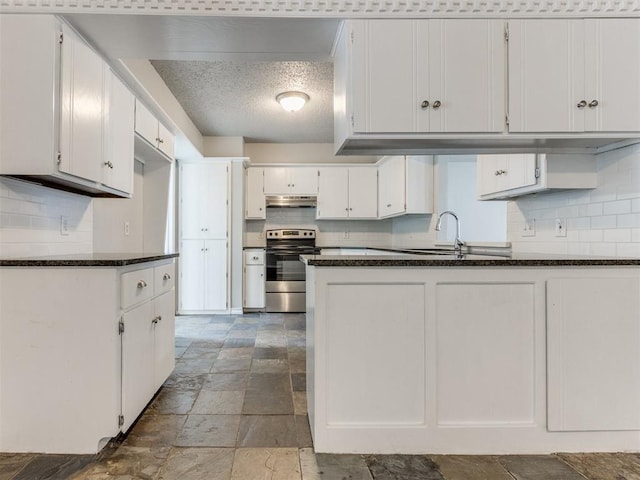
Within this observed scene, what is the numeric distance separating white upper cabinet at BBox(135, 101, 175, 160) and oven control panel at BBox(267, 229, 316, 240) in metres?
1.85

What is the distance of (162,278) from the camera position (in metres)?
2.29

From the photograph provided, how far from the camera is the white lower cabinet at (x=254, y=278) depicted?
491cm

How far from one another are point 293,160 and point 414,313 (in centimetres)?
416

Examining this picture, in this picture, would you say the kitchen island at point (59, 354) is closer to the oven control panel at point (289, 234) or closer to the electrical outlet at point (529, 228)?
the electrical outlet at point (529, 228)

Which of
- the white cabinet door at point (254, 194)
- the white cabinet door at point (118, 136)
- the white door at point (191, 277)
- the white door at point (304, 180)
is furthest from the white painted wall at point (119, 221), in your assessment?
the white door at point (304, 180)

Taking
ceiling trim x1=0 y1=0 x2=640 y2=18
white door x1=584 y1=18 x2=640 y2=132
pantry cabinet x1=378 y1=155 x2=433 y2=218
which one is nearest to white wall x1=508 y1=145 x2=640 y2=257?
white door x1=584 y1=18 x2=640 y2=132

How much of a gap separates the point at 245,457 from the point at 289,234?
11.9ft

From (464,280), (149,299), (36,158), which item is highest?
(36,158)

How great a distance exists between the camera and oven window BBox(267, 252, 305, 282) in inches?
195

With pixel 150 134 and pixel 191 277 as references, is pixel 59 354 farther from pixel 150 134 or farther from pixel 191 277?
pixel 191 277

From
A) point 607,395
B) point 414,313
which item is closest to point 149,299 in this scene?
point 414,313

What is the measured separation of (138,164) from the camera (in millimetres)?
3662

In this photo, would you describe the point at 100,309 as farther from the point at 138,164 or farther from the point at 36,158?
the point at 138,164

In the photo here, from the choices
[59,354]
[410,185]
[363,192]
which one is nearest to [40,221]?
[59,354]
